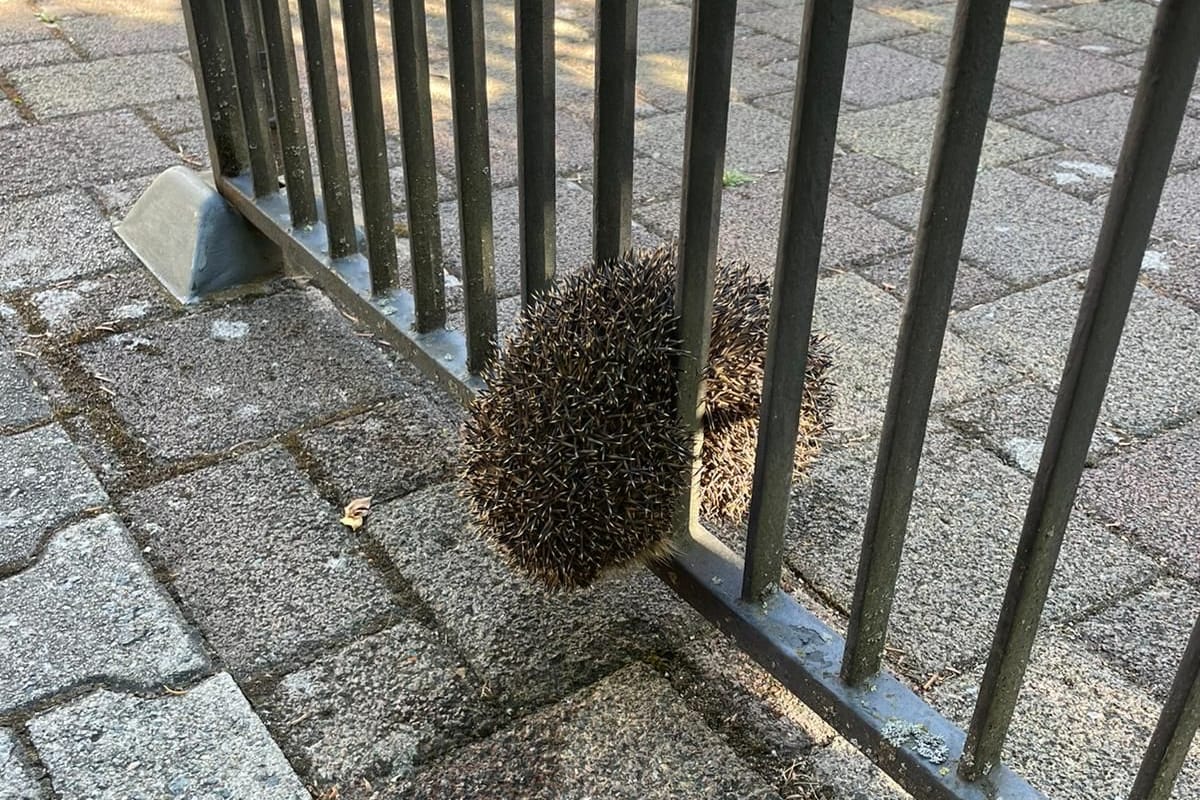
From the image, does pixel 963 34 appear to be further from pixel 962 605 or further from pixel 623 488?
pixel 962 605

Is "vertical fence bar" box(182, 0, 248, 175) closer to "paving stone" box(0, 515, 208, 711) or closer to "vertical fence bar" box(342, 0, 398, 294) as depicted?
"vertical fence bar" box(342, 0, 398, 294)

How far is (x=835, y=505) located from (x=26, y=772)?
1.74m

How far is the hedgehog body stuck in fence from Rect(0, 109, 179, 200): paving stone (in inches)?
102

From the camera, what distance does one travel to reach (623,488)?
6.52 feet

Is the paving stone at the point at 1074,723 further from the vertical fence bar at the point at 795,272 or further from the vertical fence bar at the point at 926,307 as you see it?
the vertical fence bar at the point at 795,272

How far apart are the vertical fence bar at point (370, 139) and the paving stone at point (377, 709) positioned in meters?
1.00

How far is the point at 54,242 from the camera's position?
3615mm

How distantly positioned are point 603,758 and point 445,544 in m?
0.68

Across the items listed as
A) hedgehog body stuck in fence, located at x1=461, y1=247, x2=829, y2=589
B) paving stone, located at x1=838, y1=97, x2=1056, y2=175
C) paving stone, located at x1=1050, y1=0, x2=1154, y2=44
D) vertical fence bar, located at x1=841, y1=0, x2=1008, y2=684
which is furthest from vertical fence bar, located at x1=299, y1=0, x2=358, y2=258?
paving stone, located at x1=1050, y1=0, x2=1154, y2=44

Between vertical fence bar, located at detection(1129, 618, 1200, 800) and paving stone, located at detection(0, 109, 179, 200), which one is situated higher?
vertical fence bar, located at detection(1129, 618, 1200, 800)

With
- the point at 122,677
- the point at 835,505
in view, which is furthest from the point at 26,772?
the point at 835,505

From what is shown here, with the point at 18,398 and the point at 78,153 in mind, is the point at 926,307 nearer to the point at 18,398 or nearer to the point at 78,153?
the point at 18,398

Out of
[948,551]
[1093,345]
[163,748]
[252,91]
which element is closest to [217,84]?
[252,91]

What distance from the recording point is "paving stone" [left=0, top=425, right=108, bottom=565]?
243 cm
